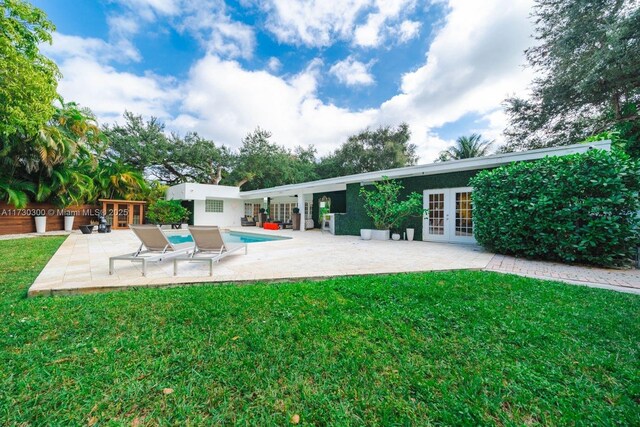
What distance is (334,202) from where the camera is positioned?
16766 mm

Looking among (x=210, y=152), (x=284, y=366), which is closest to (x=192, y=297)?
(x=284, y=366)

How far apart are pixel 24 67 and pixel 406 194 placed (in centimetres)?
1224

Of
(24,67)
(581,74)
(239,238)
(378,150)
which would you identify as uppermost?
(378,150)

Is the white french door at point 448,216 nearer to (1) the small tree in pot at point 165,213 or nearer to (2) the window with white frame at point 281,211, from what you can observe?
(2) the window with white frame at point 281,211

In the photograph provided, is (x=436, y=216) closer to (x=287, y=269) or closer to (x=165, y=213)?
(x=287, y=269)

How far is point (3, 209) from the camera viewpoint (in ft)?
41.1

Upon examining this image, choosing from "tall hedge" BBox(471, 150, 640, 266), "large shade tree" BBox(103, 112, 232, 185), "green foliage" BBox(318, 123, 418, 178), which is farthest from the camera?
"green foliage" BBox(318, 123, 418, 178)

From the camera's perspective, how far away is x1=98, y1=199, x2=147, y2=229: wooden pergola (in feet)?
53.9

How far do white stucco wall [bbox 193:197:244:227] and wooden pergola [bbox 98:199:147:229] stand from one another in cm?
350

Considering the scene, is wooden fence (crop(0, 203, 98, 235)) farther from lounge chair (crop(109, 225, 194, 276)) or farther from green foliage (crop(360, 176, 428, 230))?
green foliage (crop(360, 176, 428, 230))

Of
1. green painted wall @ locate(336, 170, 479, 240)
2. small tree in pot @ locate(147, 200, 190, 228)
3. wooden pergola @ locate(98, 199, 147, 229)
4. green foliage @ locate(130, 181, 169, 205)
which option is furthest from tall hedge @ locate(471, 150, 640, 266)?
green foliage @ locate(130, 181, 169, 205)

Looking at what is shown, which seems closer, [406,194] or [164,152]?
[406,194]

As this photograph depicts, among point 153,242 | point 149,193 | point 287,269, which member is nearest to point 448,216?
point 287,269

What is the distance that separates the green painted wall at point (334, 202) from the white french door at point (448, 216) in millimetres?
6106
